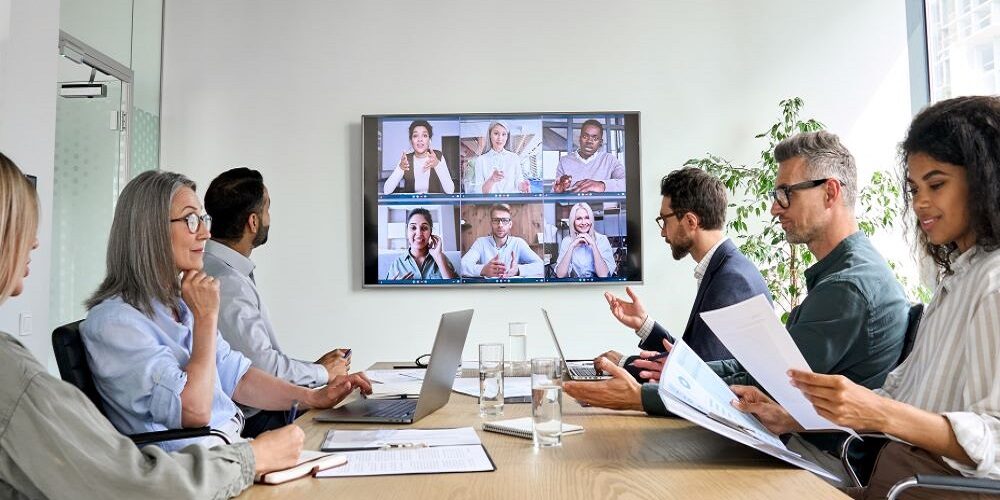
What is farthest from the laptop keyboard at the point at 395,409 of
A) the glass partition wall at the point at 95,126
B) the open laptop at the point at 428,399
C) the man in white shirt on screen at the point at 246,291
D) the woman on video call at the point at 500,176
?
the woman on video call at the point at 500,176

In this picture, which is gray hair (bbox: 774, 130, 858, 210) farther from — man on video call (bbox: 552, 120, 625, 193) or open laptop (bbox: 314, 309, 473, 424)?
man on video call (bbox: 552, 120, 625, 193)

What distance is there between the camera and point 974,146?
1.50 metres

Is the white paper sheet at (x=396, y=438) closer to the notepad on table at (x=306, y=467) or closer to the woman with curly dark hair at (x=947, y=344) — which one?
the notepad on table at (x=306, y=467)

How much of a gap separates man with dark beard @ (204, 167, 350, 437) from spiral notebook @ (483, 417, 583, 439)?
42.5 inches

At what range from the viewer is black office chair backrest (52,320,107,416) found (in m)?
1.57

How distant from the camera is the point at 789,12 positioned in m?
4.59

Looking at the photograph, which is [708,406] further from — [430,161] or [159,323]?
[430,161]

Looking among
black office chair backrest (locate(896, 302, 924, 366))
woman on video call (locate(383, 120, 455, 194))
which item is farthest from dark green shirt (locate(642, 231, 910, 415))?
woman on video call (locate(383, 120, 455, 194))

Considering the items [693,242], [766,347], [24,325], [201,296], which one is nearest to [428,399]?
[201,296]

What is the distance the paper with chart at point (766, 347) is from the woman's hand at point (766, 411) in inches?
1.1

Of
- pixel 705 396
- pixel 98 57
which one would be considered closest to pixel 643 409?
pixel 705 396

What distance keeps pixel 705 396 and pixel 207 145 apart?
3865 millimetres

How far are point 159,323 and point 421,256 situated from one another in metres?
2.76

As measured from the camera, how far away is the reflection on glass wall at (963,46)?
12.8 feet
